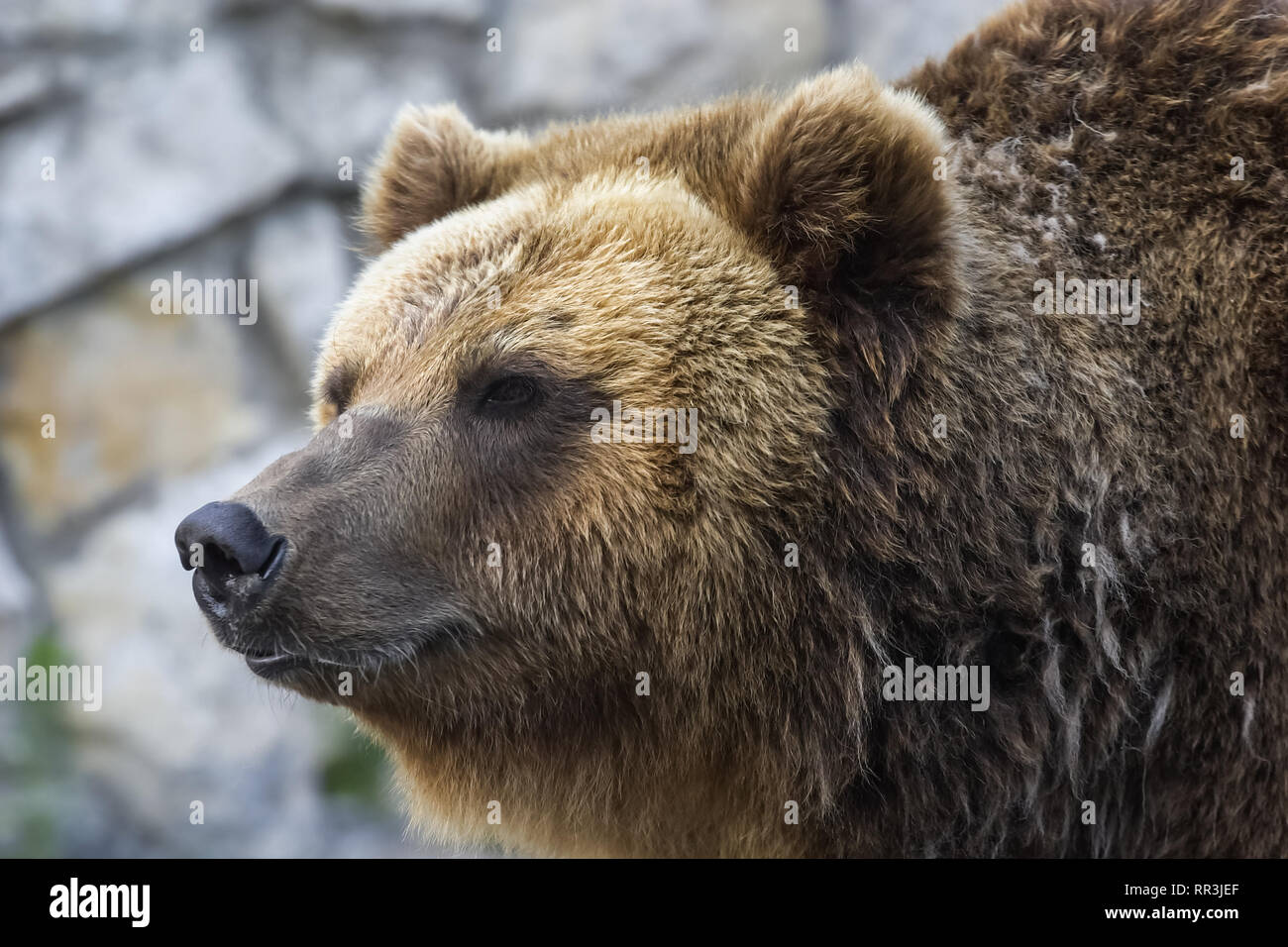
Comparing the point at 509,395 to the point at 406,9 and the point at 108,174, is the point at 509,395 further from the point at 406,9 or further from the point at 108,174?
the point at 406,9

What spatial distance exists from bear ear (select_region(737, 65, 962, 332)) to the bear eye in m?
0.72

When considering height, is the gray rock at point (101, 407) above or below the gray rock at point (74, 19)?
below

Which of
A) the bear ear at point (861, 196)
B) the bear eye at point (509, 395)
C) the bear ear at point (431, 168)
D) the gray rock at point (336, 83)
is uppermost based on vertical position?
the gray rock at point (336, 83)

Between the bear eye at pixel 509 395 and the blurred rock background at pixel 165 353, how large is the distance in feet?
18.3

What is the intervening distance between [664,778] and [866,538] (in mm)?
852

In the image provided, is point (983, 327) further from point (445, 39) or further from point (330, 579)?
point (445, 39)

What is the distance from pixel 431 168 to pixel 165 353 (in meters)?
5.56

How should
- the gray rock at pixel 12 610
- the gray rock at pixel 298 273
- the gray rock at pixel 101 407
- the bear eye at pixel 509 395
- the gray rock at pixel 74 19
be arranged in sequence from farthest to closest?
the gray rock at pixel 298 273
the gray rock at pixel 101 407
the gray rock at pixel 74 19
the gray rock at pixel 12 610
the bear eye at pixel 509 395

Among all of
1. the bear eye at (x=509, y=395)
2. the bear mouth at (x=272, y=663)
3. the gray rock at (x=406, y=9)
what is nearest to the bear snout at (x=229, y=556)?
the bear mouth at (x=272, y=663)

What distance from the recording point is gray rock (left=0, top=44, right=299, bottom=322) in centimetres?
837

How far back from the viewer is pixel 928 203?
2953 mm

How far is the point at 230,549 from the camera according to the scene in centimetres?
282

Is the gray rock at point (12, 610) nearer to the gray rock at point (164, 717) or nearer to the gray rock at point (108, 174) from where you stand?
the gray rock at point (164, 717)

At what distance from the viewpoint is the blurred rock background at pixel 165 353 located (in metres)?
8.37
